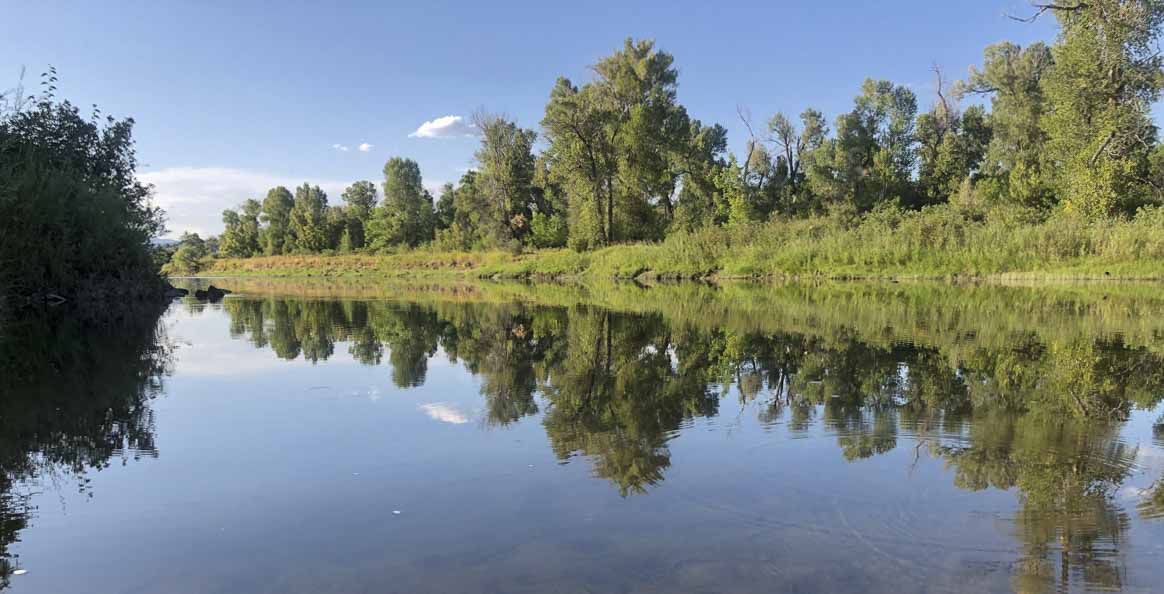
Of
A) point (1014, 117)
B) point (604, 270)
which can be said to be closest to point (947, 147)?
point (1014, 117)

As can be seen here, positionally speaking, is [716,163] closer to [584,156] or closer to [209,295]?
[584,156]

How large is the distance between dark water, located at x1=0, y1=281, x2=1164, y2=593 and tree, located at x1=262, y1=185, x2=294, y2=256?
246 ft

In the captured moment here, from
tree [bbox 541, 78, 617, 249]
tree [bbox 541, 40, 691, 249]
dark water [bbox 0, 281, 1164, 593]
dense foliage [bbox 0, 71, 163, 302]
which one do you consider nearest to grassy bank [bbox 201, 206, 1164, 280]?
tree [bbox 541, 78, 617, 249]

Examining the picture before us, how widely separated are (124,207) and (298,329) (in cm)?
1001

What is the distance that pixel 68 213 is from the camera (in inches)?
635

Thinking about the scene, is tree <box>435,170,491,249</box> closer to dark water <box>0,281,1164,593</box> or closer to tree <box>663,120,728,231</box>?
tree <box>663,120,728,231</box>

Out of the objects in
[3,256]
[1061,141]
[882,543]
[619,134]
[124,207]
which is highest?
Result: [619,134]

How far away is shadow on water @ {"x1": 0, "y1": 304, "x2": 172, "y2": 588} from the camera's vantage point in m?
3.87

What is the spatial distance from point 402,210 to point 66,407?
208 ft

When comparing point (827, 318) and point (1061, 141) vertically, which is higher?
point (1061, 141)

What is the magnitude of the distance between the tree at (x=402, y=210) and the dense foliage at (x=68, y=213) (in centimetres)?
4161

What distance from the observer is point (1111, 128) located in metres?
25.8

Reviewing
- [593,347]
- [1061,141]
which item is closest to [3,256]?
[593,347]

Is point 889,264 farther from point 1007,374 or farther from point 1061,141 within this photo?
point 1007,374
